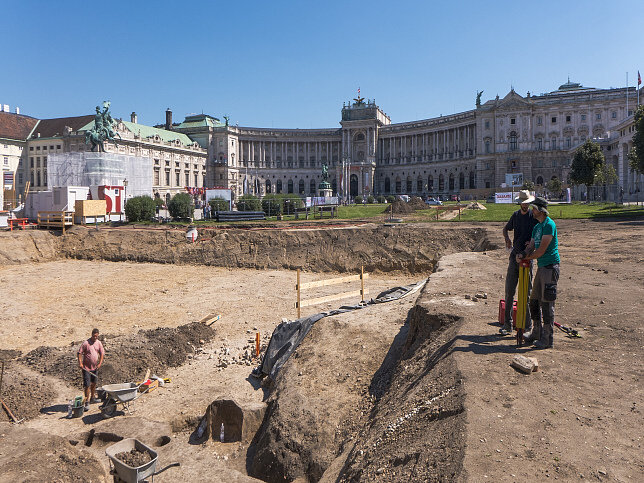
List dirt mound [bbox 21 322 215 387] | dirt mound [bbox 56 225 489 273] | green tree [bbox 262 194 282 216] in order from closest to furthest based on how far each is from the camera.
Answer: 1. dirt mound [bbox 21 322 215 387]
2. dirt mound [bbox 56 225 489 273]
3. green tree [bbox 262 194 282 216]

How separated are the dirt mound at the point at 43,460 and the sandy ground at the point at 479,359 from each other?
0.10 m

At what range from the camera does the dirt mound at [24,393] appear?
11.6 meters

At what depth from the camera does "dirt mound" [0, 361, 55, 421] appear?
456 inches

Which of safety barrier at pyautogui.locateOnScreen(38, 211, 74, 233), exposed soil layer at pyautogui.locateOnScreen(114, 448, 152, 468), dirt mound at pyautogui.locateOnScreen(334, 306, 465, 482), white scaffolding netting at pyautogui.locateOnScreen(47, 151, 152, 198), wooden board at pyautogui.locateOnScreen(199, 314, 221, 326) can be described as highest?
white scaffolding netting at pyautogui.locateOnScreen(47, 151, 152, 198)

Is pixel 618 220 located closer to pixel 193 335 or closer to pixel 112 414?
pixel 193 335

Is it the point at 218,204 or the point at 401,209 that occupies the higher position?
the point at 218,204

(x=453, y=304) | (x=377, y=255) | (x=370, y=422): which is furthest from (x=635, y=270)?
(x=377, y=255)

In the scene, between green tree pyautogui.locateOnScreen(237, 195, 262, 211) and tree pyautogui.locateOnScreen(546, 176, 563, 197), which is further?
tree pyautogui.locateOnScreen(546, 176, 563, 197)

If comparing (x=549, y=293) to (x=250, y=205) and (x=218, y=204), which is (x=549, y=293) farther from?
(x=218, y=204)

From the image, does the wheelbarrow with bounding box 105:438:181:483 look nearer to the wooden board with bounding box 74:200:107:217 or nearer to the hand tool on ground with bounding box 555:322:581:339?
the hand tool on ground with bounding box 555:322:581:339

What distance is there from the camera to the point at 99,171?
5428cm

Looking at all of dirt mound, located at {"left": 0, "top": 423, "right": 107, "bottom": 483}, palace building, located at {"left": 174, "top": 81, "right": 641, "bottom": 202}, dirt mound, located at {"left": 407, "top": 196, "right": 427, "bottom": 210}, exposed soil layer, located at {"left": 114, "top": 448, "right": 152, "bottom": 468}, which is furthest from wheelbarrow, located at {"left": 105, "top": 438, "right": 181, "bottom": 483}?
palace building, located at {"left": 174, "top": 81, "right": 641, "bottom": 202}

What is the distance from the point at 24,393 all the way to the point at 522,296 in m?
12.7

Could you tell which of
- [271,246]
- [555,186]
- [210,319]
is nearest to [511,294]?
[210,319]
